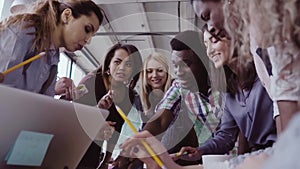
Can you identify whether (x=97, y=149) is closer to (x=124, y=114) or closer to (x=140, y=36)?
(x=124, y=114)

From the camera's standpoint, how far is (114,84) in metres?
0.90

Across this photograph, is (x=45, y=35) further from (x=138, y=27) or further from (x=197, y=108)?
(x=197, y=108)

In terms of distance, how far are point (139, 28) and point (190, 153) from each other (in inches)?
15.4

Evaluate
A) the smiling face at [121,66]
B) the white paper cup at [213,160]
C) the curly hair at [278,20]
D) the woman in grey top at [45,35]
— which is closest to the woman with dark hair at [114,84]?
the smiling face at [121,66]

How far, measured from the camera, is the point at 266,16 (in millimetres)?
434

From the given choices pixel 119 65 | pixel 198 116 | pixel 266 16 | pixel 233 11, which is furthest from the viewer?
pixel 119 65

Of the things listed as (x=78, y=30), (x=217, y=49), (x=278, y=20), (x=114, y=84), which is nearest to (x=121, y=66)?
(x=114, y=84)

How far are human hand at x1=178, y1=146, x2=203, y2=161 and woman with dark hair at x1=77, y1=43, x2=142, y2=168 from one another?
6.6 inches

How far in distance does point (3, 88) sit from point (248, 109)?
0.48m

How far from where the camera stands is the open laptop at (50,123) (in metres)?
0.47

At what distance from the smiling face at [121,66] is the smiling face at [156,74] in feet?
0.20

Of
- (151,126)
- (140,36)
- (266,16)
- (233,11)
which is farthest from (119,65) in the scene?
(266,16)

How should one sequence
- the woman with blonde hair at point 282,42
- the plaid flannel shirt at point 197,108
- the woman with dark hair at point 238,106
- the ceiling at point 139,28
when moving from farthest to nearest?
1. the ceiling at point 139,28
2. the plaid flannel shirt at point 197,108
3. the woman with dark hair at point 238,106
4. the woman with blonde hair at point 282,42

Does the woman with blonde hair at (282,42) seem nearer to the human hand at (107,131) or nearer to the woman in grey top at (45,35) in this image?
the human hand at (107,131)
